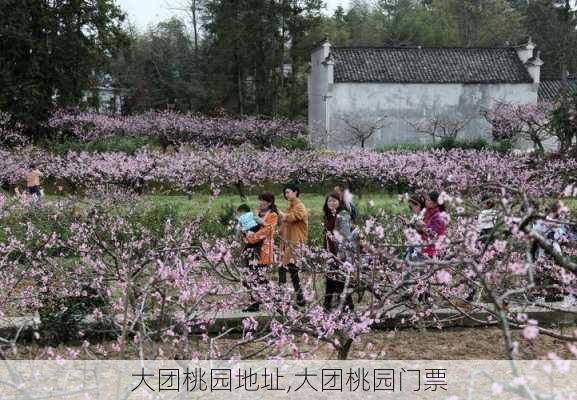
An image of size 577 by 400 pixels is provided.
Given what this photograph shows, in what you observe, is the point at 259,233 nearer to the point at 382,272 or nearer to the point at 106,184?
the point at 382,272

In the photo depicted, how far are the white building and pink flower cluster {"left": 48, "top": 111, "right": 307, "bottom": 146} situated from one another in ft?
7.88

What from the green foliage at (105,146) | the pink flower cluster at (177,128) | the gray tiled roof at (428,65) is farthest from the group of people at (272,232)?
the gray tiled roof at (428,65)

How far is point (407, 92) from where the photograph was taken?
114 ft

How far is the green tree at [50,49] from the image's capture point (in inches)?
1200

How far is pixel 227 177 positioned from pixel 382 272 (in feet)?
38.7

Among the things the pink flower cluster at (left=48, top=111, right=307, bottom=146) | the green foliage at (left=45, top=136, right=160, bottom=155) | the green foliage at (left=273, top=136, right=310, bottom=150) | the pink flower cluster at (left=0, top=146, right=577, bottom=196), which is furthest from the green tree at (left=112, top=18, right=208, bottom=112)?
the pink flower cluster at (left=0, top=146, right=577, bottom=196)

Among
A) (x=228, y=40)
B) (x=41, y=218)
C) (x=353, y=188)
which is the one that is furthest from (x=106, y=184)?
(x=228, y=40)

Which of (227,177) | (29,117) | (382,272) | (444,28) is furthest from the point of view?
(444,28)

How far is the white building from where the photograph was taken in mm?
34344

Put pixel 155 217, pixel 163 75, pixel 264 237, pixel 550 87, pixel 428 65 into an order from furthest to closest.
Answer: pixel 163 75 → pixel 550 87 → pixel 428 65 → pixel 155 217 → pixel 264 237

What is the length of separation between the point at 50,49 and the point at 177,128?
712 cm

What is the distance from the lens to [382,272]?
760 cm

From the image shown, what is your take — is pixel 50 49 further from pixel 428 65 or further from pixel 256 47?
pixel 428 65

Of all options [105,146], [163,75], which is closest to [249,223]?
[105,146]
